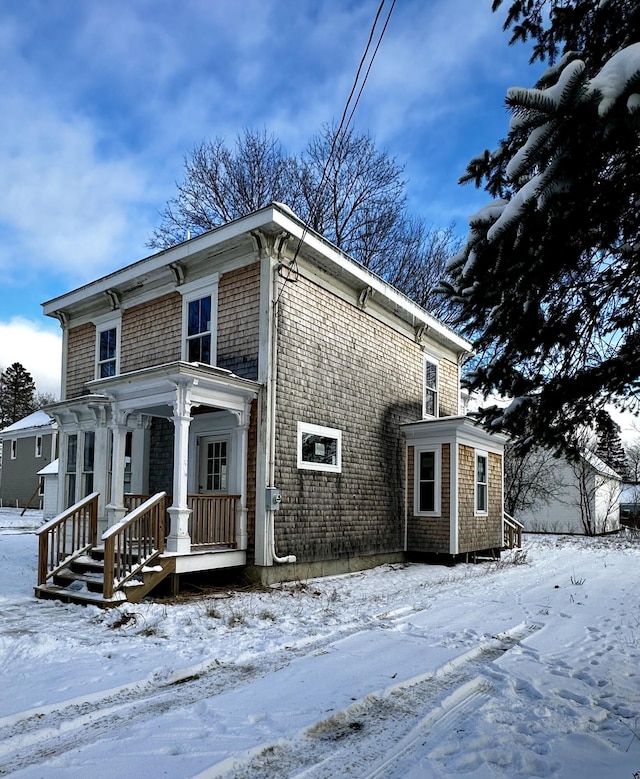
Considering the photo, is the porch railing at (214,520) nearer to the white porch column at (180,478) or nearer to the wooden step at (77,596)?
the white porch column at (180,478)

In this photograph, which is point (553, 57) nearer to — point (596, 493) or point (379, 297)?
point (379, 297)

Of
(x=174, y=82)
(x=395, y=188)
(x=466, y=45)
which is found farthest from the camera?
(x=395, y=188)

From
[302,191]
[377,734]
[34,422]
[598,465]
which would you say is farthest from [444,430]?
[34,422]

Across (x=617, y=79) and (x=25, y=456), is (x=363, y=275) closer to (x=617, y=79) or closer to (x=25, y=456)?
(x=617, y=79)

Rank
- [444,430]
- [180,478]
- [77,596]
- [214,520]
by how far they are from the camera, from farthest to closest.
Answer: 1. [444,430]
2. [214,520]
3. [180,478]
4. [77,596]

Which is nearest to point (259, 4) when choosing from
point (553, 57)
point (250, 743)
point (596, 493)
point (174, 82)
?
point (174, 82)

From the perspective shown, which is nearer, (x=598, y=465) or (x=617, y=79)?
(x=617, y=79)

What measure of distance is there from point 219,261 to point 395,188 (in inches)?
626

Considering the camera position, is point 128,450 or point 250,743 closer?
point 250,743

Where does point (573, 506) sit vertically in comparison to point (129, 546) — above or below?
below

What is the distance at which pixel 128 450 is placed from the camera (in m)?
12.7

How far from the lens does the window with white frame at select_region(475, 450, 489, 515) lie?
15.1m

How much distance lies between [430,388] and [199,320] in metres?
7.01

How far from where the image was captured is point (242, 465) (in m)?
10.1
